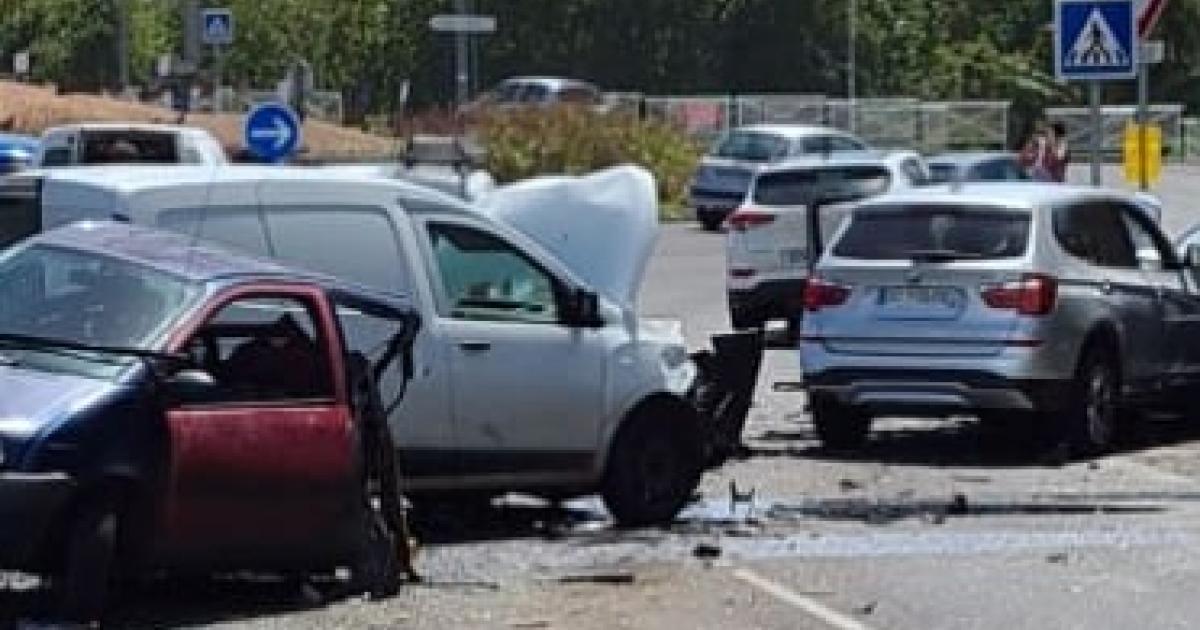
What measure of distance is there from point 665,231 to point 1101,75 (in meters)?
25.6

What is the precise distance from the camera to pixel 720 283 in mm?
33906

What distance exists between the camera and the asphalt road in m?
11.1

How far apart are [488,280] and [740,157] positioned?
3299 cm

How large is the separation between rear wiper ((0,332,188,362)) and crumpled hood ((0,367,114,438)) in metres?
0.16

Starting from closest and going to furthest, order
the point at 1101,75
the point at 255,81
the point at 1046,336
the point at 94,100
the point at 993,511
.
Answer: the point at 993,511 → the point at 1046,336 → the point at 1101,75 → the point at 94,100 → the point at 255,81

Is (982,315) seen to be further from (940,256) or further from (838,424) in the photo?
(838,424)

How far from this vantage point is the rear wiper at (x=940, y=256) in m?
16.9

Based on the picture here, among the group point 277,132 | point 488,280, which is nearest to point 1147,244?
point 488,280

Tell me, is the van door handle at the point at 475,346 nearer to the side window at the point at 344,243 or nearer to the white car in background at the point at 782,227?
the side window at the point at 344,243

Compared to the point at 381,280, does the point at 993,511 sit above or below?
below

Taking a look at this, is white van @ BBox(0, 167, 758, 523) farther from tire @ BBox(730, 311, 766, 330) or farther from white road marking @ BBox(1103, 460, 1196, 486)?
tire @ BBox(730, 311, 766, 330)

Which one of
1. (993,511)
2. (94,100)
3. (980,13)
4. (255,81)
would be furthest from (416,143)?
(980,13)

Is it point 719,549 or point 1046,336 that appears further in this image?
point 1046,336

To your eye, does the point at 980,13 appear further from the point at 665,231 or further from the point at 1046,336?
the point at 1046,336
